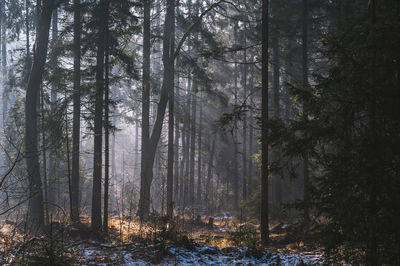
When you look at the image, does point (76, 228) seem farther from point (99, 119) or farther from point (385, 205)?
point (385, 205)

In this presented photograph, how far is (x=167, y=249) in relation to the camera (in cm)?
789

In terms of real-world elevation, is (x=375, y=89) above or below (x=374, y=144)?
above

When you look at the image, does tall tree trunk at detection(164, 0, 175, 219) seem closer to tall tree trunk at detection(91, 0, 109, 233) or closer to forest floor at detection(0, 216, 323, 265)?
tall tree trunk at detection(91, 0, 109, 233)

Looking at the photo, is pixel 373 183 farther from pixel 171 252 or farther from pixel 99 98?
pixel 99 98

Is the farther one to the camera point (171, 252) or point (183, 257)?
point (171, 252)

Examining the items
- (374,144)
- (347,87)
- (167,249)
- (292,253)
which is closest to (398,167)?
(374,144)

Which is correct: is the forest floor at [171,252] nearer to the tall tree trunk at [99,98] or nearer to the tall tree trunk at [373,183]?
the tall tree trunk at [99,98]

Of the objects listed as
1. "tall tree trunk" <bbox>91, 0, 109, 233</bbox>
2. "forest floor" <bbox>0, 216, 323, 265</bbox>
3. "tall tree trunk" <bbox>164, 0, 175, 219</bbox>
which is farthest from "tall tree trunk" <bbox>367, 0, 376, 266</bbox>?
"tall tree trunk" <bbox>164, 0, 175, 219</bbox>

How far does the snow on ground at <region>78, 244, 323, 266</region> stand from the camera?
7.23 meters

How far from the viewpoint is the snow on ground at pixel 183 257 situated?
7.23m

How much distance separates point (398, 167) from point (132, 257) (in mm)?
6251

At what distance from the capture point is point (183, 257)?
761 cm

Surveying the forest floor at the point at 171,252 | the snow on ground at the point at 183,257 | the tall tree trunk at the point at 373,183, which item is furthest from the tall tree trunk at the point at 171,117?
the tall tree trunk at the point at 373,183

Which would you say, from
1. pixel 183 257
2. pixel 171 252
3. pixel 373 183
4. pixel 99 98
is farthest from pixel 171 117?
pixel 373 183
